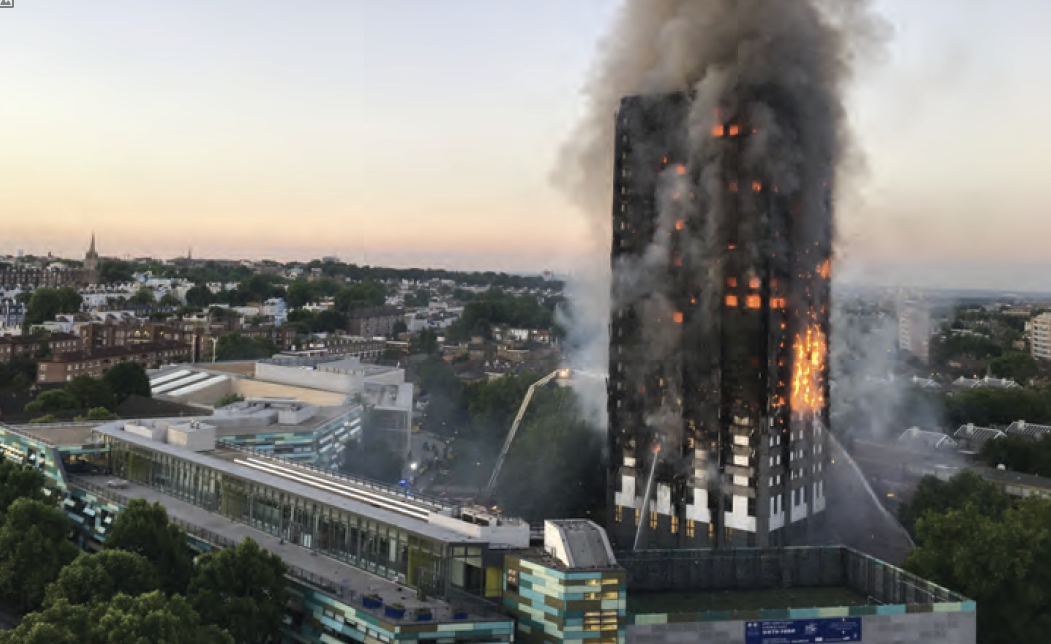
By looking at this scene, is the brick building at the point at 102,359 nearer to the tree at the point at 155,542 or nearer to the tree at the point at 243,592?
the tree at the point at 155,542

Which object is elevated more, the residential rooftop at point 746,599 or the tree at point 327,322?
the tree at point 327,322

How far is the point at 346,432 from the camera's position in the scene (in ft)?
210

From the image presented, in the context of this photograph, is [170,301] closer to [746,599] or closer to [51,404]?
[51,404]

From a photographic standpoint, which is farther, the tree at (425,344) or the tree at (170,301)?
the tree at (170,301)

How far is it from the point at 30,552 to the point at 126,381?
4625cm

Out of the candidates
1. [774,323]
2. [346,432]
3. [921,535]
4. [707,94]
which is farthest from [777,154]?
[346,432]

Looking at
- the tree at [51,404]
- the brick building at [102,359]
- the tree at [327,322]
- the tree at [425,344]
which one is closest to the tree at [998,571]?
the tree at [51,404]

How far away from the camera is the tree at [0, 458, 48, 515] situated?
41375 mm

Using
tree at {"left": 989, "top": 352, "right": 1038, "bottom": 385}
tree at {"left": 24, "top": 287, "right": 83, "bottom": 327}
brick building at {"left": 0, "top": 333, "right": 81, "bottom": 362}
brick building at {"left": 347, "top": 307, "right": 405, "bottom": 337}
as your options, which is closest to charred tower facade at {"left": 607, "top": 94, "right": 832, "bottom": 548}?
tree at {"left": 989, "top": 352, "right": 1038, "bottom": 385}

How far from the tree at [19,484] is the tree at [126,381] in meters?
35.2

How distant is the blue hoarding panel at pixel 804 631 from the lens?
105ft

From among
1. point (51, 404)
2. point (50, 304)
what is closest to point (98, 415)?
point (51, 404)

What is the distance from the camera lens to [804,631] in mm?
32562

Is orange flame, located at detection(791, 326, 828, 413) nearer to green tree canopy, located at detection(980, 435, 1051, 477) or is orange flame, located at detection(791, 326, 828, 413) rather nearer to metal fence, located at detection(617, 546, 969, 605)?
metal fence, located at detection(617, 546, 969, 605)
